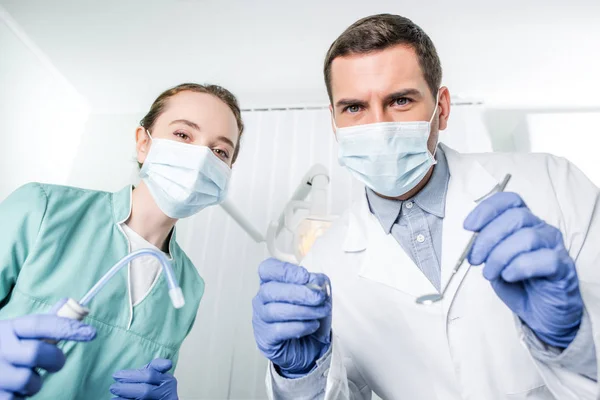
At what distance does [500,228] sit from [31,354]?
84 centimetres

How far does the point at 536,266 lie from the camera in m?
0.65

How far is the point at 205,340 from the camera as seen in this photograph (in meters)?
2.11

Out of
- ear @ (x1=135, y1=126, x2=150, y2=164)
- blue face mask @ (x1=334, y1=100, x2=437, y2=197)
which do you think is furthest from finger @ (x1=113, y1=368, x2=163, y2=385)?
blue face mask @ (x1=334, y1=100, x2=437, y2=197)

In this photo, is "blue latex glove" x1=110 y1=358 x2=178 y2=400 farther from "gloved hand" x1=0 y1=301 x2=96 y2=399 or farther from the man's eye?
the man's eye

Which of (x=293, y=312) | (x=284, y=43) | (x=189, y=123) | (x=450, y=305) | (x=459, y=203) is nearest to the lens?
(x=293, y=312)

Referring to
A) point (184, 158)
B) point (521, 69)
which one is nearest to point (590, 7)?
point (521, 69)

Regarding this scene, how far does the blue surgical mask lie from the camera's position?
127cm

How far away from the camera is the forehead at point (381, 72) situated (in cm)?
109

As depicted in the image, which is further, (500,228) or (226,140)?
(226,140)

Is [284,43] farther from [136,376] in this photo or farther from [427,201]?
[136,376]

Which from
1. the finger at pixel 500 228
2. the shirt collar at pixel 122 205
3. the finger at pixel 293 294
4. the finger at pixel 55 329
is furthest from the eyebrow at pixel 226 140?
the finger at pixel 500 228

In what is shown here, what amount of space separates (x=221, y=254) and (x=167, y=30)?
4.09 ft

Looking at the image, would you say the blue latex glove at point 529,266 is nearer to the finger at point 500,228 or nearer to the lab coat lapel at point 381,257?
the finger at point 500,228

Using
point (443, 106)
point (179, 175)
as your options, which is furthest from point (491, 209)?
point (179, 175)
